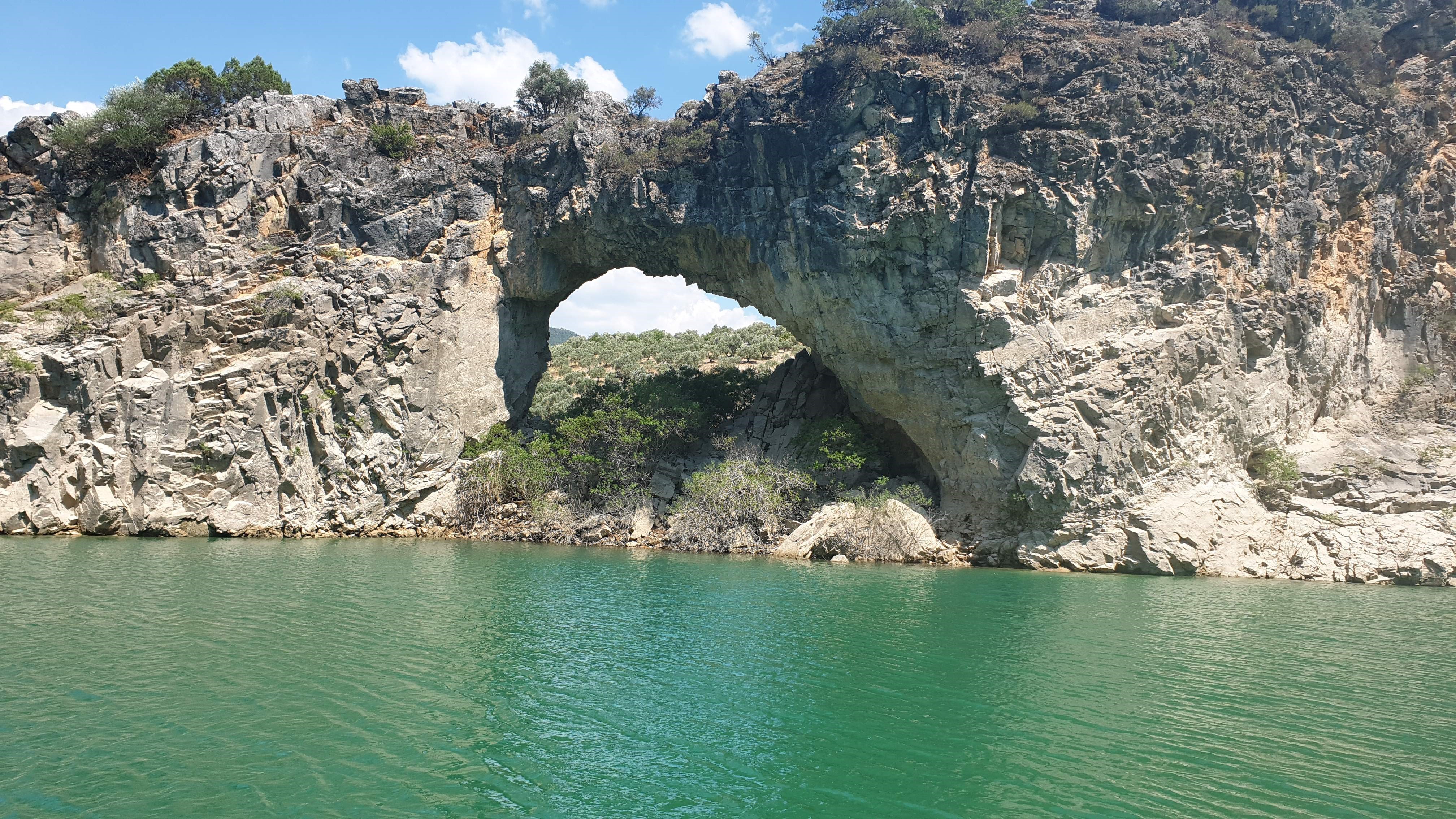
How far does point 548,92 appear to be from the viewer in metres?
37.8

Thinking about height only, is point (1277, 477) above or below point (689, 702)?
above

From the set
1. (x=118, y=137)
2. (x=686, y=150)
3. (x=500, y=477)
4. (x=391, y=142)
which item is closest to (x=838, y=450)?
(x=686, y=150)

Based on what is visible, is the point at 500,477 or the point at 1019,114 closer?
the point at 1019,114

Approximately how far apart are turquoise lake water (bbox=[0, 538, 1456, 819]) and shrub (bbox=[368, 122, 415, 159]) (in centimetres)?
2052

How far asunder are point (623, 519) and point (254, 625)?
62.9 feet

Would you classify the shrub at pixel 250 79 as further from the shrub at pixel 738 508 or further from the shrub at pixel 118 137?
the shrub at pixel 738 508

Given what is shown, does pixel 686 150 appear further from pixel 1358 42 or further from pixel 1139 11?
pixel 1358 42

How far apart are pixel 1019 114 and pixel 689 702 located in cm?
2502

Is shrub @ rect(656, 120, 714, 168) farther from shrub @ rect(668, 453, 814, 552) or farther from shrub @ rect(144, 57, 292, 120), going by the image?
shrub @ rect(144, 57, 292, 120)

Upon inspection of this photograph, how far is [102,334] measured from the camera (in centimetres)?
2844

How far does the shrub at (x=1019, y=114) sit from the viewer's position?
28.9m

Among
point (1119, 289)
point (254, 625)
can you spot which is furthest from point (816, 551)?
point (254, 625)

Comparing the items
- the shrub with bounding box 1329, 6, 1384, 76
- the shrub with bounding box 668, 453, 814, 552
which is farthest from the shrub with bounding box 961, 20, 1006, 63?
the shrub with bounding box 668, 453, 814, 552

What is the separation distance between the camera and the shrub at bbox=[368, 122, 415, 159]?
3428 cm
